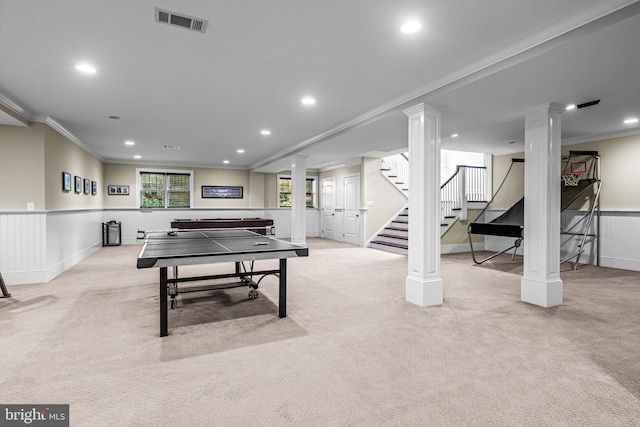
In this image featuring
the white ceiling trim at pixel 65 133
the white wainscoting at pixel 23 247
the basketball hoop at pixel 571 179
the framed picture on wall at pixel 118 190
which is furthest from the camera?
the framed picture on wall at pixel 118 190

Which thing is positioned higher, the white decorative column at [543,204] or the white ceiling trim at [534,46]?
the white ceiling trim at [534,46]

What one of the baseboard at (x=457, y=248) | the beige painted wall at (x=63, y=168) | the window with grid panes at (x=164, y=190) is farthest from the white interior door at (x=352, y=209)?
the beige painted wall at (x=63, y=168)

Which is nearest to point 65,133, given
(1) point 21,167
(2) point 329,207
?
(1) point 21,167

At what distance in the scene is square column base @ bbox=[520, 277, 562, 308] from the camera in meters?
4.02

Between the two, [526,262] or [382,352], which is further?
[526,262]

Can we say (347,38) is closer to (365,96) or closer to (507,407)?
(365,96)

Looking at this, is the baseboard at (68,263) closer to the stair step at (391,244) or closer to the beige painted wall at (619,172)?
the stair step at (391,244)

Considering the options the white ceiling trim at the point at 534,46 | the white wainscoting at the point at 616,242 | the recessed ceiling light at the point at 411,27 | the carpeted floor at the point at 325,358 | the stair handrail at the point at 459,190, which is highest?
the recessed ceiling light at the point at 411,27

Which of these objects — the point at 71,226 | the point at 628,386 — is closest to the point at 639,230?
the point at 628,386

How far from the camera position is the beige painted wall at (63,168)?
5.41 metres

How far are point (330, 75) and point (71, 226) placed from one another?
20.0 ft

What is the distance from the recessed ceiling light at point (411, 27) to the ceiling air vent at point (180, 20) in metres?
1.51

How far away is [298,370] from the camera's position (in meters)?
2.47

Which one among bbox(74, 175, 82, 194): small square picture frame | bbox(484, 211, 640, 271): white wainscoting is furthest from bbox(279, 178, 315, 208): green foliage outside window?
bbox(484, 211, 640, 271): white wainscoting
